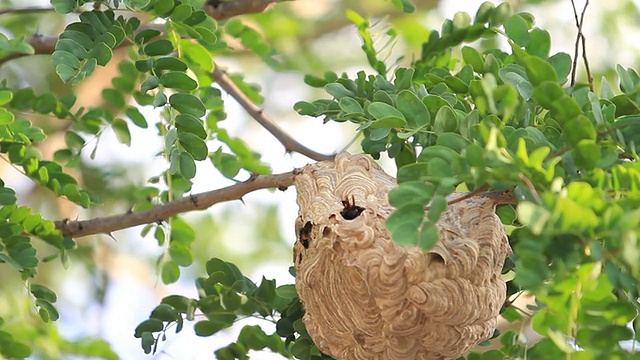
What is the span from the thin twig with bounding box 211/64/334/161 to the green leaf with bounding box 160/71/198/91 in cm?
36

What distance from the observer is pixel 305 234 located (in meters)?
1.10

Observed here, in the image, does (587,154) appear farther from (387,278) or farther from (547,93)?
(387,278)

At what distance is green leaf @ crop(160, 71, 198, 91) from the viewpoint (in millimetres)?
1179

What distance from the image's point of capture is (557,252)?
2.54 ft

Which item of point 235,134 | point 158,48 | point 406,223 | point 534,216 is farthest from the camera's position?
point 235,134

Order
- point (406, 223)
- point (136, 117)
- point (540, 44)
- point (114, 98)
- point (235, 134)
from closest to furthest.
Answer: point (406, 223)
point (540, 44)
point (136, 117)
point (114, 98)
point (235, 134)

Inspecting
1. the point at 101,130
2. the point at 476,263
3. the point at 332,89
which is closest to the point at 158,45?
the point at 332,89

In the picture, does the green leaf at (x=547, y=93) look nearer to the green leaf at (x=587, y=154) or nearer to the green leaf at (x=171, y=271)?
the green leaf at (x=587, y=154)

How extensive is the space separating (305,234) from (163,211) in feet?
1.35

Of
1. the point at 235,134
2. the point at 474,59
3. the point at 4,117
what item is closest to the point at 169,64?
the point at 4,117

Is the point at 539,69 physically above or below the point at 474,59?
below

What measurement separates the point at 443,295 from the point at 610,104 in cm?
26

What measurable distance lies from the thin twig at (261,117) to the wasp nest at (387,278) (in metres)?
0.42

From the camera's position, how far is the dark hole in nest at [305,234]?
43.0 inches
